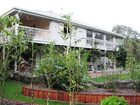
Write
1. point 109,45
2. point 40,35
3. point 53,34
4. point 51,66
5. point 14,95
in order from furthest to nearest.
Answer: point 109,45 → point 53,34 → point 40,35 → point 14,95 → point 51,66

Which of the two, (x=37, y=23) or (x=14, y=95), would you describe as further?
(x=37, y=23)

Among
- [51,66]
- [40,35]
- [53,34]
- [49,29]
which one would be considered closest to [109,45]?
[49,29]

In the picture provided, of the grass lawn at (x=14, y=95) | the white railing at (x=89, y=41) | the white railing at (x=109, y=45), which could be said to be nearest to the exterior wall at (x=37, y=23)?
the white railing at (x=89, y=41)

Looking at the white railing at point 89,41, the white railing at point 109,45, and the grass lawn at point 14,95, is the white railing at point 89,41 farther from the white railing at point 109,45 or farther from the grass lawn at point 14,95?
the grass lawn at point 14,95

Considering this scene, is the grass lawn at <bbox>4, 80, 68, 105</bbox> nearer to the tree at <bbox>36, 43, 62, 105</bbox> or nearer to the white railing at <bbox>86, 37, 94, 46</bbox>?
the tree at <bbox>36, 43, 62, 105</bbox>

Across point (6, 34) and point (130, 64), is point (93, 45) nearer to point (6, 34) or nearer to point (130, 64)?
point (130, 64)

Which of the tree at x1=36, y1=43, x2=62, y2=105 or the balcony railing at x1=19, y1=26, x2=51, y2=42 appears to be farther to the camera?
the balcony railing at x1=19, y1=26, x2=51, y2=42

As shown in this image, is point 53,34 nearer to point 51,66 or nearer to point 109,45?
point 109,45

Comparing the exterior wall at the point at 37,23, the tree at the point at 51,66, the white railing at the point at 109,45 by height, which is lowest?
the tree at the point at 51,66

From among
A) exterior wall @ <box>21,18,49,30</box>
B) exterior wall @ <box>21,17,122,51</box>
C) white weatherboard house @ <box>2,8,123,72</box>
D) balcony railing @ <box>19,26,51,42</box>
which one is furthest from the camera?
exterior wall @ <box>21,18,49,30</box>

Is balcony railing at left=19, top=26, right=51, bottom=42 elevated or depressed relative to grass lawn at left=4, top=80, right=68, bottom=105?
elevated

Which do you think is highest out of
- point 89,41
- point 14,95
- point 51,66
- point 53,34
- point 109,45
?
point 53,34

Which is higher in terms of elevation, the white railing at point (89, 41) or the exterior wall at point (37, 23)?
the exterior wall at point (37, 23)

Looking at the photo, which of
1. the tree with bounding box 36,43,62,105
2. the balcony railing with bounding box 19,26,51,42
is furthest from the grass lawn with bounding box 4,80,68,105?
the balcony railing with bounding box 19,26,51,42
